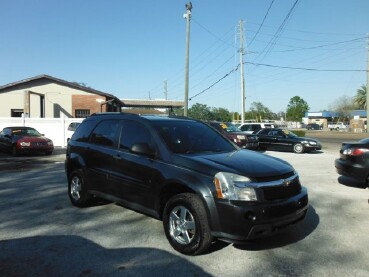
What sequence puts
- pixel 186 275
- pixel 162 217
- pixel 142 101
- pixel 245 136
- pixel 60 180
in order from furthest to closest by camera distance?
1. pixel 142 101
2. pixel 245 136
3. pixel 60 180
4. pixel 162 217
5. pixel 186 275

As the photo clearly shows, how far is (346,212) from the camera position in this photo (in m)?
7.10

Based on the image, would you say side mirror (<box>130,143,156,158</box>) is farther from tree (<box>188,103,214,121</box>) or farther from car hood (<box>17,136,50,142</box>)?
tree (<box>188,103,214,121</box>)

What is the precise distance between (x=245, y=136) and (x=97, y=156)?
556 inches

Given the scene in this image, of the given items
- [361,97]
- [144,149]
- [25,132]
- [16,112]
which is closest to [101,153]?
[144,149]

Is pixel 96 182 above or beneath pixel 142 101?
beneath

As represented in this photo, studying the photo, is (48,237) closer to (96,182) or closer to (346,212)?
(96,182)

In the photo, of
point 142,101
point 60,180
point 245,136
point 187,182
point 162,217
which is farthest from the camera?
point 142,101

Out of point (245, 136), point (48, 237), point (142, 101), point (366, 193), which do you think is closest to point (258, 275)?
point (48, 237)

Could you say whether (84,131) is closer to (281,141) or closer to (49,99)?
(281,141)

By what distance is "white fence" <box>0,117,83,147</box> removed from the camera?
2608 cm

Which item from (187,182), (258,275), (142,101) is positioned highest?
(142,101)

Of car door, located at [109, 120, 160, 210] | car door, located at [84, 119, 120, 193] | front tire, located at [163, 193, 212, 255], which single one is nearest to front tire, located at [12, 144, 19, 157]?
car door, located at [84, 119, 120, 193]

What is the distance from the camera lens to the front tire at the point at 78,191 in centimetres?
706

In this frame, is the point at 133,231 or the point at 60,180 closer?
the point at 133,231
